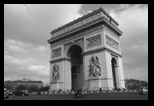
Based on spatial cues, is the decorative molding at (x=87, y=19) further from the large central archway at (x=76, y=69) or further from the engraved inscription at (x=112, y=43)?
the large central archway at (x=76, y=69)

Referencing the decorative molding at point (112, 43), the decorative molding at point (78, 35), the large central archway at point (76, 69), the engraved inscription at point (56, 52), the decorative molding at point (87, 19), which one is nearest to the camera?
the decorative molding at point (112, 43)

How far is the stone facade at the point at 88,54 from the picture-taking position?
98.1 ft

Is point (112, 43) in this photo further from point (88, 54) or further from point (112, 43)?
point (88, 54)

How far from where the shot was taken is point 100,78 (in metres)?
29.2

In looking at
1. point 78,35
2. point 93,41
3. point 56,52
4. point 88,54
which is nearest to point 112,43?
point 93,41

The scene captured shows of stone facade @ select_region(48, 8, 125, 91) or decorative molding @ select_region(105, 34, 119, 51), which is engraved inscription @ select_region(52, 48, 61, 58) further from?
decorative molding @ select_region(105, 34, 119, 51)

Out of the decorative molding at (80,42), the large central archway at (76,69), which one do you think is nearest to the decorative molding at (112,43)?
the decorative molding at (80,42)

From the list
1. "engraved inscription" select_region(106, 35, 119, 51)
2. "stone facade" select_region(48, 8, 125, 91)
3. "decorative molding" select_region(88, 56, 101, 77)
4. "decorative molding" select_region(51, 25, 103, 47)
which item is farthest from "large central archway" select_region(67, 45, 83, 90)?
"engraved inscription" select_region(106, 35, 119, 51)

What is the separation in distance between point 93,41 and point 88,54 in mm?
3063

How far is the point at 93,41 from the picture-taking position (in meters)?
32.4

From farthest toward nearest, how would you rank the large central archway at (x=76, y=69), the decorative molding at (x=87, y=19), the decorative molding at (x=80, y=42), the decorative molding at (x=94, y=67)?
the large central archway at (x=76, y=69), the decorative molding at (x=80, y=42), the decorative molding at (x=87, y=19), the decorative molding at (x=94, y=67)

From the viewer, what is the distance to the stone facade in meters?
29.9
